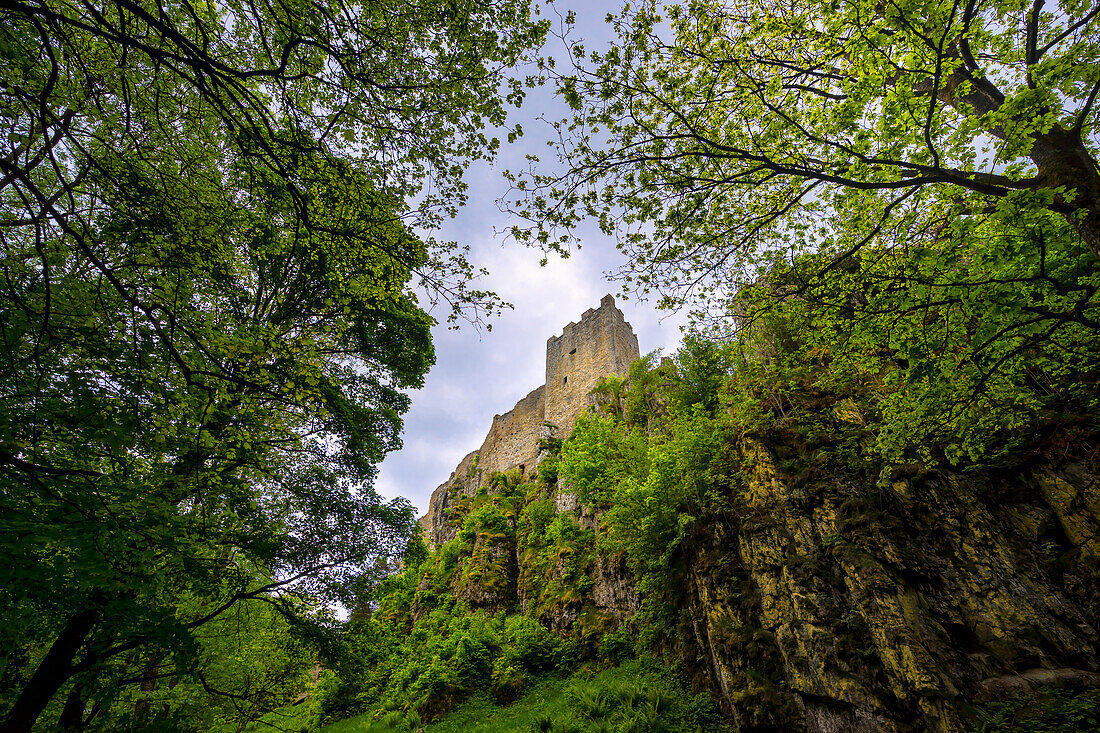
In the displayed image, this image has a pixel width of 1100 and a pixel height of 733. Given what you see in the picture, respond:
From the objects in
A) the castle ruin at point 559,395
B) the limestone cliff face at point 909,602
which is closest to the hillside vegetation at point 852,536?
the limestone cliff face at point 909,602

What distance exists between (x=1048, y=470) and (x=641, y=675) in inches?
354

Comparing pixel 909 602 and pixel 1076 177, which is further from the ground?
pixel 1076 177

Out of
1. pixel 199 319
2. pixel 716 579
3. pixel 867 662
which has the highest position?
pixel 199 319

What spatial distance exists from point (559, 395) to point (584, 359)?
11.0ft

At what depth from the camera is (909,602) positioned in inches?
246

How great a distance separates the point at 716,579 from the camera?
908 cm

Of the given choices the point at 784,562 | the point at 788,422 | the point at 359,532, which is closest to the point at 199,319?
the point at 359,532

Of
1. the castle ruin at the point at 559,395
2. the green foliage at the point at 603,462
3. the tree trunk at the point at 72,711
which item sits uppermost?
the castle ruin at the point at 559,395

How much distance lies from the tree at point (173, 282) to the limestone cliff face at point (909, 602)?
767 centimetres

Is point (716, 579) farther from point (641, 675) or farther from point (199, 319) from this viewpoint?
point (199, 319)

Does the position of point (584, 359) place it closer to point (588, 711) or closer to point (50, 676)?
point (588, 711)

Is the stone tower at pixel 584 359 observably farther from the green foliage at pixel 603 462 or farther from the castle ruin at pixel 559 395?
the green foliage at pixel 603 462

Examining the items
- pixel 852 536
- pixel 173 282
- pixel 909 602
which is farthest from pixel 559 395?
pixel 173 282

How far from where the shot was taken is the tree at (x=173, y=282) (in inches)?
133
